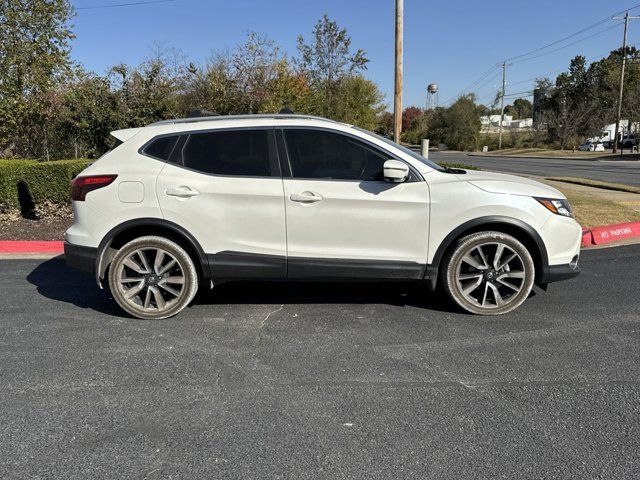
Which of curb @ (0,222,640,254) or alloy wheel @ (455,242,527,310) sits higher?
alloy wheel @ (455,242,527,310)

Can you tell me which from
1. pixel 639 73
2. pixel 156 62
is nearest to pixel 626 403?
pixel 156 62

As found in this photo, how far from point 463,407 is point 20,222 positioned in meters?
8.79

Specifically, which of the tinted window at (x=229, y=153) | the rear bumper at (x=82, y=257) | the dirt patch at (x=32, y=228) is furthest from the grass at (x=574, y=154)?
the rear bumper at (x=82, y=257)

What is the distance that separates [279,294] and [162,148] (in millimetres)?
1907

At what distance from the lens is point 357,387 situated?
344 cm

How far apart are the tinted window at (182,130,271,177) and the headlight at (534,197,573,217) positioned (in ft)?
8.11

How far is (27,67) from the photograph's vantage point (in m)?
12.8

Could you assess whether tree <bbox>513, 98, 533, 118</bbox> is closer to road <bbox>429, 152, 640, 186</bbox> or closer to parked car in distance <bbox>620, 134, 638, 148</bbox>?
parked car in distance <bbox>620, 134, 638, 148</bbox>

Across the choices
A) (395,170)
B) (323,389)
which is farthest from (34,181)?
(323,389)

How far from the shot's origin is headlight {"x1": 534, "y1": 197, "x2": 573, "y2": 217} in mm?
4605

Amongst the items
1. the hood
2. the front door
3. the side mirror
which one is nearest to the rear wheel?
the front door

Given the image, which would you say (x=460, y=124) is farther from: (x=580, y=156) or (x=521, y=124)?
(x=521, y=124)

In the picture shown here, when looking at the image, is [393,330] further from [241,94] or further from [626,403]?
[241,94]

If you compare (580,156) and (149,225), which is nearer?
(149,225)
